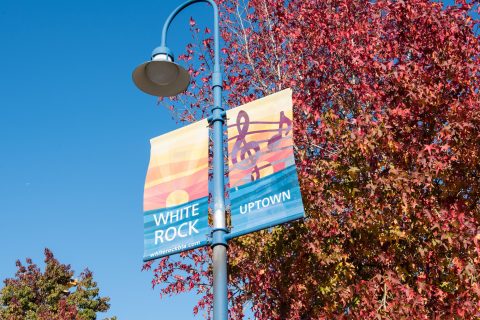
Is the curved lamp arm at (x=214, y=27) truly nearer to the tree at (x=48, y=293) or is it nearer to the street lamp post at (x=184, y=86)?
the street lamp post at (x=184, y=86)

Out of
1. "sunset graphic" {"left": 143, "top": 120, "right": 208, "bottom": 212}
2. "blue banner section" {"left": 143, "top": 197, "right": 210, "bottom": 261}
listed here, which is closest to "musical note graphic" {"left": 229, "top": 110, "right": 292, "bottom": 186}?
"sunset graphic" {"left": 143, "top": 120, "right": 208, "bottom": 212}

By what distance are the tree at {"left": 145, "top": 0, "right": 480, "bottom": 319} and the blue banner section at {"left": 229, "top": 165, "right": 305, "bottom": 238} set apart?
3.65 metres

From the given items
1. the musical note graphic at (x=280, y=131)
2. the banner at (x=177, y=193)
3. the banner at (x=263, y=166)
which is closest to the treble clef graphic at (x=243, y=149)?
the banner at (x=263, y=166)

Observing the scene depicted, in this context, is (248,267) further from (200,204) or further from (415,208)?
(200,204)

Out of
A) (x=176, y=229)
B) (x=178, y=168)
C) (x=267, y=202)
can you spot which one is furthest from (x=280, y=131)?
(x=176, y=229)

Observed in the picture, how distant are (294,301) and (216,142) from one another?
559 centimetres

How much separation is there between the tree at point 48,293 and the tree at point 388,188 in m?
26.2

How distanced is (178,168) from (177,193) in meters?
0.36

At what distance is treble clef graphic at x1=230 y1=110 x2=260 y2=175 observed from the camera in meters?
6.81

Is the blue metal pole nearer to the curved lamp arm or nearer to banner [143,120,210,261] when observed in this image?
the curved lamp arm

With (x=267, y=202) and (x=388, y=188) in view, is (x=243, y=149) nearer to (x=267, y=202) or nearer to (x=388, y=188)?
(x=267, y=202)

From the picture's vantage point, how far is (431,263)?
1013 cm

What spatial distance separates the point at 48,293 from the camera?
37.0m

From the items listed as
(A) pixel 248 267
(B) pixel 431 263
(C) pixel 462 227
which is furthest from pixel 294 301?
(C) pixel 462 227
